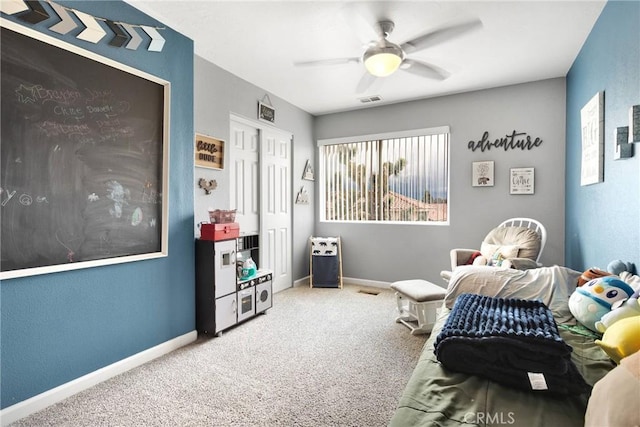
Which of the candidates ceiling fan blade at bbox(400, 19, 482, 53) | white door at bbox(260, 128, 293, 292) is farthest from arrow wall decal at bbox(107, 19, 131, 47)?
ceiling fan blade at bbox(400, 19, 482, 53)

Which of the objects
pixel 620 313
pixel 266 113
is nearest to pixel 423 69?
pixel 266 113

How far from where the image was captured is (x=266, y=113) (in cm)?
408

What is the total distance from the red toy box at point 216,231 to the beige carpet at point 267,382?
89cm

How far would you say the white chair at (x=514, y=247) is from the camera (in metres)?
3.01

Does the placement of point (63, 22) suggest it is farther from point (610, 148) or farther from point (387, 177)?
point (387, 177)

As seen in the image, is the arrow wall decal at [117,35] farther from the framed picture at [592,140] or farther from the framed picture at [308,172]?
the framed picture at [592,140]

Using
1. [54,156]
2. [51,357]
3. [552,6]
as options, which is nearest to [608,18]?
[552,6]

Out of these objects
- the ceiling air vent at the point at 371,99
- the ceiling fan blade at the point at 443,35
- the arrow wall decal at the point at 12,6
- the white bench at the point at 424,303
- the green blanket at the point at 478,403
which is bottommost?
the white bench at the point at 424,303

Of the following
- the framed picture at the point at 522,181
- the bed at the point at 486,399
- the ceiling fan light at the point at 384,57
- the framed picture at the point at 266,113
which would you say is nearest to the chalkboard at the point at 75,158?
the framed picture at the point at 266,113

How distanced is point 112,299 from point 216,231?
3.00 ft

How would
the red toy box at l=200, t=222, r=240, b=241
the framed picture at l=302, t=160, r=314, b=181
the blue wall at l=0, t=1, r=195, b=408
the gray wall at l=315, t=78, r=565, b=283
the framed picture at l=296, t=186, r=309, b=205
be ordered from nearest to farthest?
the blue wall at l=0, t=1, r=195, b=408
the red toy box at l=200, t=222, r=240, b=241
the gray wall at l=315, t=78, r=565, b=283
the framed picture at l=296, t=186, r=309, b=205
the framed picture at l=302, t=160, r=314, b=181

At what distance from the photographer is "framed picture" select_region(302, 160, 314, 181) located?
16.0 feet

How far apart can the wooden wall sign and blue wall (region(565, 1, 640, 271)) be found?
10.5 feet

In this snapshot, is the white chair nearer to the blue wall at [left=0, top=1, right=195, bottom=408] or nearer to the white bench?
the white bench
